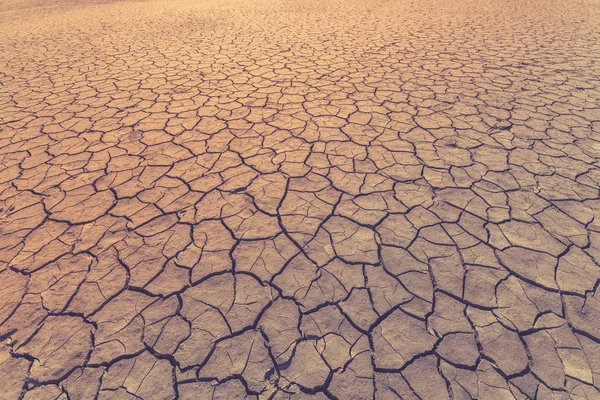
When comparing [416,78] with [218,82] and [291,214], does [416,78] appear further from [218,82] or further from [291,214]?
[291,214]

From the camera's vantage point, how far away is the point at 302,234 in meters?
1.94

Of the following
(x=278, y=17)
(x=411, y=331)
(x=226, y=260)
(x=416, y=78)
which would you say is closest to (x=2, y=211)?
(x=226, y=260)

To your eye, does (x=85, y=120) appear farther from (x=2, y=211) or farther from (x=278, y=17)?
(x=278, y=17)

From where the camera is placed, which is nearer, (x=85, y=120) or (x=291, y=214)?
(x=291, y=214)

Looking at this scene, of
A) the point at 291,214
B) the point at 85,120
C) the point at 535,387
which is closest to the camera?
the point at 535,387

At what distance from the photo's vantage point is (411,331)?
1452 mm

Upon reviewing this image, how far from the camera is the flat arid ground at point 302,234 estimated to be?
134 cm

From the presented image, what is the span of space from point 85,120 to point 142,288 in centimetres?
244

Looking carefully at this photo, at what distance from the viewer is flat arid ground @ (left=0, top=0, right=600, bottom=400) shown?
1337 millimetres

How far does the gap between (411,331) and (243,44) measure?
558cm

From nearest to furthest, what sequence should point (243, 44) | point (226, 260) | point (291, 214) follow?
point (226, 260) → point (291, 214) → point (243, 44)

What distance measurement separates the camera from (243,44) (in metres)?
5.66

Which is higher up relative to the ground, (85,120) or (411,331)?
(85,120)

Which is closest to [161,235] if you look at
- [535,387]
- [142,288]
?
[142,288]
